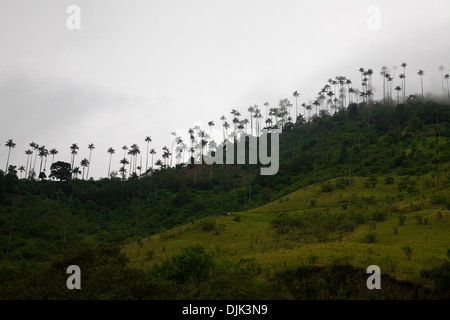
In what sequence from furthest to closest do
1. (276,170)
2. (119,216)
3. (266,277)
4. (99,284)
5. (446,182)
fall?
(276,170)
(119,216)
(446,182)
(266,277)
(99,284)

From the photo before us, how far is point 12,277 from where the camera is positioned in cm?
2109

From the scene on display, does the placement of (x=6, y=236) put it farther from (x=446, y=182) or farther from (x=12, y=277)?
(x=446, y=182)

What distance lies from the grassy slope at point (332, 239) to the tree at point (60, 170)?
55.4 meters

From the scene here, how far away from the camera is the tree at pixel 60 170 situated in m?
92.8

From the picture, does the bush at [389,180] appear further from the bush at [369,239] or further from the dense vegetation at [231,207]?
the bush at [369,239]

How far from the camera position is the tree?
3652 inches

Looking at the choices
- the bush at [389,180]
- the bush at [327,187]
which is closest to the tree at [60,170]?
the bush at [327,187]

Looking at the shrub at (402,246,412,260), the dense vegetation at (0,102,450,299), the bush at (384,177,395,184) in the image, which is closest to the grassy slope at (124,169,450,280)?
the shrub at (402,246,412,260)

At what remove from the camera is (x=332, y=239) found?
111ft

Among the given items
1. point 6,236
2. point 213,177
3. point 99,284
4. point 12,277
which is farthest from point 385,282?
point 213,177

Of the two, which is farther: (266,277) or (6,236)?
(6,236)

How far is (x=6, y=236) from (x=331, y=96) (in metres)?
117

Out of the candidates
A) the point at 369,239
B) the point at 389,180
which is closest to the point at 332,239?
the point at 369,239

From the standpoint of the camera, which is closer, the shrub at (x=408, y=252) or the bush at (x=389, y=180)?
the shrub at (x=408, y=252)
